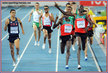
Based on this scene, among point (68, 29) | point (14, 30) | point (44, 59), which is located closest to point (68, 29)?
point (68, 29)

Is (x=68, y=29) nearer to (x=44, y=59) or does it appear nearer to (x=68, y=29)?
(x=68, y=29)

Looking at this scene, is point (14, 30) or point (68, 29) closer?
point (68, 29)

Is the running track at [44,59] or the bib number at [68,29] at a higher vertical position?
the bib number at [68,29]

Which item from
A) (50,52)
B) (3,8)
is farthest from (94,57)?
(3,8)

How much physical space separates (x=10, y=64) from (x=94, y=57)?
10.3 ft

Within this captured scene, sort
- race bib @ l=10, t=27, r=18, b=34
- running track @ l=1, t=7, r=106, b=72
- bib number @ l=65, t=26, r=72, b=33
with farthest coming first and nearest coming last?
running track @ l=1, t=7, r=106, b=72 < race bib @ l=10, t=27, r=18, b=34 < bib number @ l=65, t=26, r=72, b=33

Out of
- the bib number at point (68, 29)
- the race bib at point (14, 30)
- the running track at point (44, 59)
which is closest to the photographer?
the bib number at point (68, 29)

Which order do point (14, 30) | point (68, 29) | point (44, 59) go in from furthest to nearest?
point (44, 59), point (14, 30), point (68, 29)

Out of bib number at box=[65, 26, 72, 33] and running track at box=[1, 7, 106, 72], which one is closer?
bib number at box=[65, 26, 72, 33]

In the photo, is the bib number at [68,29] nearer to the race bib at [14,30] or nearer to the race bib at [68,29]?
the race bib at [68,29]

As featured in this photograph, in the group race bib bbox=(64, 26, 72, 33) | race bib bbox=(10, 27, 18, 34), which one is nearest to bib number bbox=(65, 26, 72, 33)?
race bib bbox=(64, 26, 72, 33)

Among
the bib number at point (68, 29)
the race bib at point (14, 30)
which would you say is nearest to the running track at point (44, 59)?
the race bib at point (14, 30)

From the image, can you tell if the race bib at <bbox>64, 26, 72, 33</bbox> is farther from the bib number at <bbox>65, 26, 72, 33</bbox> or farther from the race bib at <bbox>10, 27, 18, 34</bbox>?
the race bib at <bbox>10, 27, 18, 34</bbox>

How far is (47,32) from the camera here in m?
11.8
